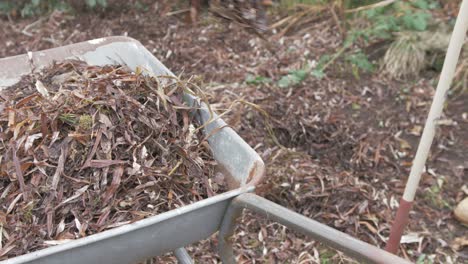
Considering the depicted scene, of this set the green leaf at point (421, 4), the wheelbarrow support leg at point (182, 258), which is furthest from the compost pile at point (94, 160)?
the green leaf at point (421, 4)

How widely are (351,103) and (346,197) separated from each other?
76 cm

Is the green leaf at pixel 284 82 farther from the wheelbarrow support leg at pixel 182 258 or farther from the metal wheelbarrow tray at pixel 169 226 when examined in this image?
the wheelbarrow support leg at pixel 182 258

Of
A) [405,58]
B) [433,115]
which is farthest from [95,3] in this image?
[433,115]

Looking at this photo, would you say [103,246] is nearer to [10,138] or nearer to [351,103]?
[10,138]

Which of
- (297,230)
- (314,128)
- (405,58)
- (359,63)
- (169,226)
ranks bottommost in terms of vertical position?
(314,128)

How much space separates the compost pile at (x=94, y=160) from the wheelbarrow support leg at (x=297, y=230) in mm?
145

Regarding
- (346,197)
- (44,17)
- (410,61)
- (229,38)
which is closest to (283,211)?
(346,197)

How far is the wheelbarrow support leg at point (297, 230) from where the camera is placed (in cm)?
113

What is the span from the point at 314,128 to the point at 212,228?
4.56ft

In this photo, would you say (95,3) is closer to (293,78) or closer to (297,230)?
(293,78)

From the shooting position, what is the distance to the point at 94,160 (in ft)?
4.91

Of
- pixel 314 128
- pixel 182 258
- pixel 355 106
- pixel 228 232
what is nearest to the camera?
pixel 228 232

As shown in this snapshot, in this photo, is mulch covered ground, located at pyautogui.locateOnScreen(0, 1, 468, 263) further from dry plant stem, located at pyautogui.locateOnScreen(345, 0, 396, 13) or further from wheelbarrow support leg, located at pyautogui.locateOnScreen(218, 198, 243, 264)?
wheelbarrow support leg, located at pyautogui.locateOnScreen(218, 198, 243, 264)

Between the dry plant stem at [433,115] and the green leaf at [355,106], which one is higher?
the dry plant stem at [433,115]
